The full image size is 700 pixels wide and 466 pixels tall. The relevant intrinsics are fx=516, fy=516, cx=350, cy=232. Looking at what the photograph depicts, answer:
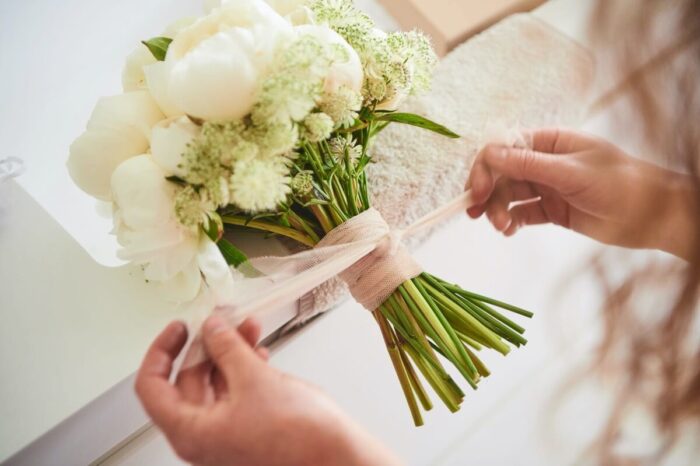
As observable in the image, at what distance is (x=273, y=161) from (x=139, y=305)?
28 centimetres

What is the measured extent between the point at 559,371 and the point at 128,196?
2.79 feet

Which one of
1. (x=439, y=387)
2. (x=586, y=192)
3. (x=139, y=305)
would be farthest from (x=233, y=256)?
(x=586, y=192)

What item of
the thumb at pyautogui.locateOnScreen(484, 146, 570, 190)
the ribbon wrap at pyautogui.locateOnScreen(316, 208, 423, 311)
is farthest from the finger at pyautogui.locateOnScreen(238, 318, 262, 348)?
the thumb at pyautogui.locateOnScreen(484, 146, 570, 190)

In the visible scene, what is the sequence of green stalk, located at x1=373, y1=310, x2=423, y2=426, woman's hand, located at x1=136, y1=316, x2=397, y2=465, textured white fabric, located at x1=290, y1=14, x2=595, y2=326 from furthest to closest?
textured white fabric, located at x1=290, y1=14, x2=595, y2=326 → green stalk, located at x1=373, y1=310, x2=423, y2=426 → woman's hand, located at x1=136, y1=316, x2=397, y2=465

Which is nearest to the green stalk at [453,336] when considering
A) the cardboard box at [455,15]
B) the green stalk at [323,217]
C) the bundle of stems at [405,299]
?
the bundle of stems at [405,299]

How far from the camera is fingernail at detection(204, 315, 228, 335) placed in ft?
1.36

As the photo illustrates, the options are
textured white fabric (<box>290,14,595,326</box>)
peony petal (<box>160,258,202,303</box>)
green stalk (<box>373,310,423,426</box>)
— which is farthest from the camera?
textured white fabric (<box>290,14,595,326</box>)

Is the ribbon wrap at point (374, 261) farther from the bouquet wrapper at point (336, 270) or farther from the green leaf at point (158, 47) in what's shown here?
the green leaf at point (158, 47)

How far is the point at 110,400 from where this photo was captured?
0.54 meters

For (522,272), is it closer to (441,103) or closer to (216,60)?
(441,103)

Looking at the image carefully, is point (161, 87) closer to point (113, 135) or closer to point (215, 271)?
point (113, 135)

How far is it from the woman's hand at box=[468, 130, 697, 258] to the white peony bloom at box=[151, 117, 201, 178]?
332 millimetres

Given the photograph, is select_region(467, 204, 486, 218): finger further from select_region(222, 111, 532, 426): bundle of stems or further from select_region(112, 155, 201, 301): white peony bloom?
select_region(112, 155, 201, 301): white peony bloom

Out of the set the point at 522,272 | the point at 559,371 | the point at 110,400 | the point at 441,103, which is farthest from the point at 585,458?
the point at 110,400
